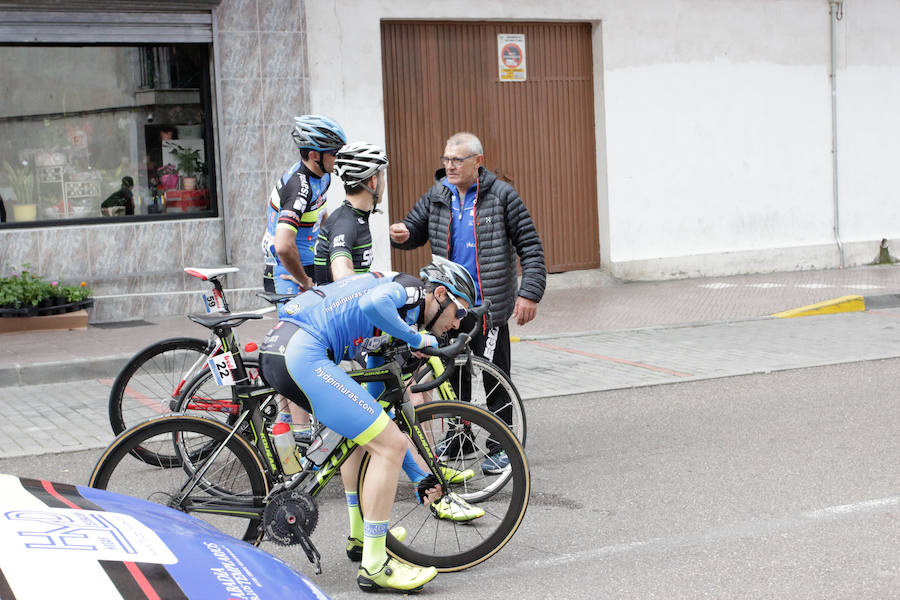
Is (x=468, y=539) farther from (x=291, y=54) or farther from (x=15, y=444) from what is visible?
(x=291, y=54)

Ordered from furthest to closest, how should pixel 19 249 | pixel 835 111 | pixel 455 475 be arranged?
pixel 835 111, pixel 19 249, pixel 455 475

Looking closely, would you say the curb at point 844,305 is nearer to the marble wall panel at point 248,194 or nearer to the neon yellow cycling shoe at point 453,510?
the marble wall panel at point 248,194

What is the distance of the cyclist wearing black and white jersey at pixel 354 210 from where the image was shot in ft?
18.1

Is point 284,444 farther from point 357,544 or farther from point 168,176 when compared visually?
point 168,176

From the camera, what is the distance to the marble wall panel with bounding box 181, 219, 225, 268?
13359 mm

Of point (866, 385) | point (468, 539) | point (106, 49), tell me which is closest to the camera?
point (468, 539)

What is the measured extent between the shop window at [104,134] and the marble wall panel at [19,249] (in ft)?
0.91

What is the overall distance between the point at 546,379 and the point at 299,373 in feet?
16.7

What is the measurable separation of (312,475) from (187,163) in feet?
31.4

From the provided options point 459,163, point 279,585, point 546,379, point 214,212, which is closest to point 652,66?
point 214,212

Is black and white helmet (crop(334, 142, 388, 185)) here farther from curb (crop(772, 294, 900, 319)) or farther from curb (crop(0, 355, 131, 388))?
curb (crop(772, 294, 900, 319))

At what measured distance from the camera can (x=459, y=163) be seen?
6.49 m

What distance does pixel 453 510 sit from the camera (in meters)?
4.97

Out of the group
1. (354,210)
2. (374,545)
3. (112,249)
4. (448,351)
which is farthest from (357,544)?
(112,249)
